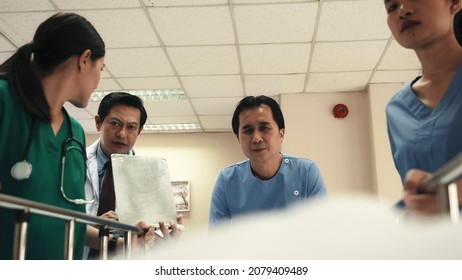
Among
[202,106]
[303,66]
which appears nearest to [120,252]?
[202,106]

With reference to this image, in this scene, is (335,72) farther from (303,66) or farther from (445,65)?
(445,65)

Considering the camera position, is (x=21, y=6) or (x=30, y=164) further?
(x=21, y=6)

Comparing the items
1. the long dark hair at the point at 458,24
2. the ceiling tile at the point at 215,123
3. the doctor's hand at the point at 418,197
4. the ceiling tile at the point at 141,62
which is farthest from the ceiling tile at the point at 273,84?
the doctor's hand at the point at 418,197

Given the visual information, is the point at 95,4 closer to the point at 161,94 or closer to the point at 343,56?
the point at 161,94

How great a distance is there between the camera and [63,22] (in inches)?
33.2

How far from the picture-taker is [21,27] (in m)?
1.08

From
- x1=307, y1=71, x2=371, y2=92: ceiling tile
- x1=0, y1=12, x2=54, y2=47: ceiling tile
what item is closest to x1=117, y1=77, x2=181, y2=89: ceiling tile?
x1=0, y1=12, x2=54, y2=47: ceiling tile

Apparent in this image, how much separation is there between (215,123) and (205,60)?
0.39 meters

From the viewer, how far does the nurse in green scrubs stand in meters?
0.76

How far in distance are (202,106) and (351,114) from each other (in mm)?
664

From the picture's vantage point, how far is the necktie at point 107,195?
1.07 m

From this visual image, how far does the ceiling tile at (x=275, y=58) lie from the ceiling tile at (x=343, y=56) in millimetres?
71

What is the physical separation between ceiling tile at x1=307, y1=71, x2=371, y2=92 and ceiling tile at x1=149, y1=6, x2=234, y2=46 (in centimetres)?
52

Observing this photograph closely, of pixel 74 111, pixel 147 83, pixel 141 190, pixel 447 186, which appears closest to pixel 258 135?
pixel 141 190
